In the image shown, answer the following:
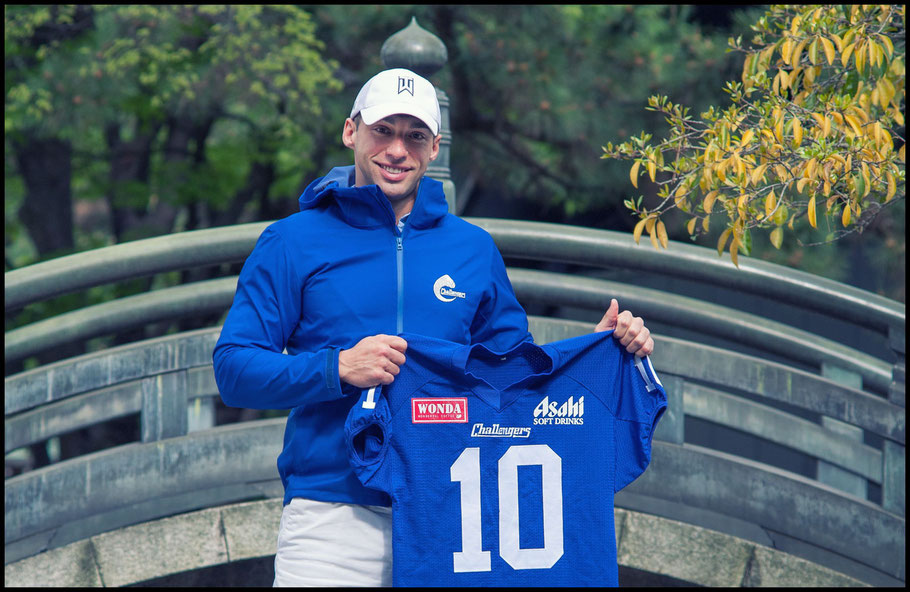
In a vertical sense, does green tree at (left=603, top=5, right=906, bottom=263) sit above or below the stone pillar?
below

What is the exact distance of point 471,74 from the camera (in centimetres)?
934

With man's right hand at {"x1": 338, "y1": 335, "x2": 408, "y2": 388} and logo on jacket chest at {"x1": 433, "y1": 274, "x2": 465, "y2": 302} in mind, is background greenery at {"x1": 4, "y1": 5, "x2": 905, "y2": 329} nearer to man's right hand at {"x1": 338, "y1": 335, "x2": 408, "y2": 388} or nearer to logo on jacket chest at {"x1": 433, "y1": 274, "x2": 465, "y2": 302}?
logo on jacket chest at {"x1": 433, "y1": 274, "x2": 465, "y2": 302}

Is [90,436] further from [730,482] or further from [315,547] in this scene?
[315,547]

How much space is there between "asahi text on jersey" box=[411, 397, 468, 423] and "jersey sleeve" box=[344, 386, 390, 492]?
A: 0.31 feet

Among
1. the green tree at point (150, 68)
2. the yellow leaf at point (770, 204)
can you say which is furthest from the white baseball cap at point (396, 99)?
the green tree at point (150, 68)

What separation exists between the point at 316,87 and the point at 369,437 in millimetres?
6973

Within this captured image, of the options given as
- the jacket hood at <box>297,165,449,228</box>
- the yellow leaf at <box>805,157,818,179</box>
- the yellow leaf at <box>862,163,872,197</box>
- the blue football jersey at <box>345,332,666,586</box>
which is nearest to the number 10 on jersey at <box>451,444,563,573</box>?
the blue football jersey at <box>345,332,666,586</box>

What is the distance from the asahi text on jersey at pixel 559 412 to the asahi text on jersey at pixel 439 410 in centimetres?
22

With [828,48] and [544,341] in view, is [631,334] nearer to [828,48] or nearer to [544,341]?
[828,48]

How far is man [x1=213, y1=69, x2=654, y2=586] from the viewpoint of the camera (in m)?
2.54

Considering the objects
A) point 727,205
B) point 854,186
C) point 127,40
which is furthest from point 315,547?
point 127,40

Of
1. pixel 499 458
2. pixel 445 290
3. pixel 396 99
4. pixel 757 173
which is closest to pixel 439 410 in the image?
pixel 499 458

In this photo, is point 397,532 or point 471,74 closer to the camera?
point 397,532

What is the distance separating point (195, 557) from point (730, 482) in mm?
2555
